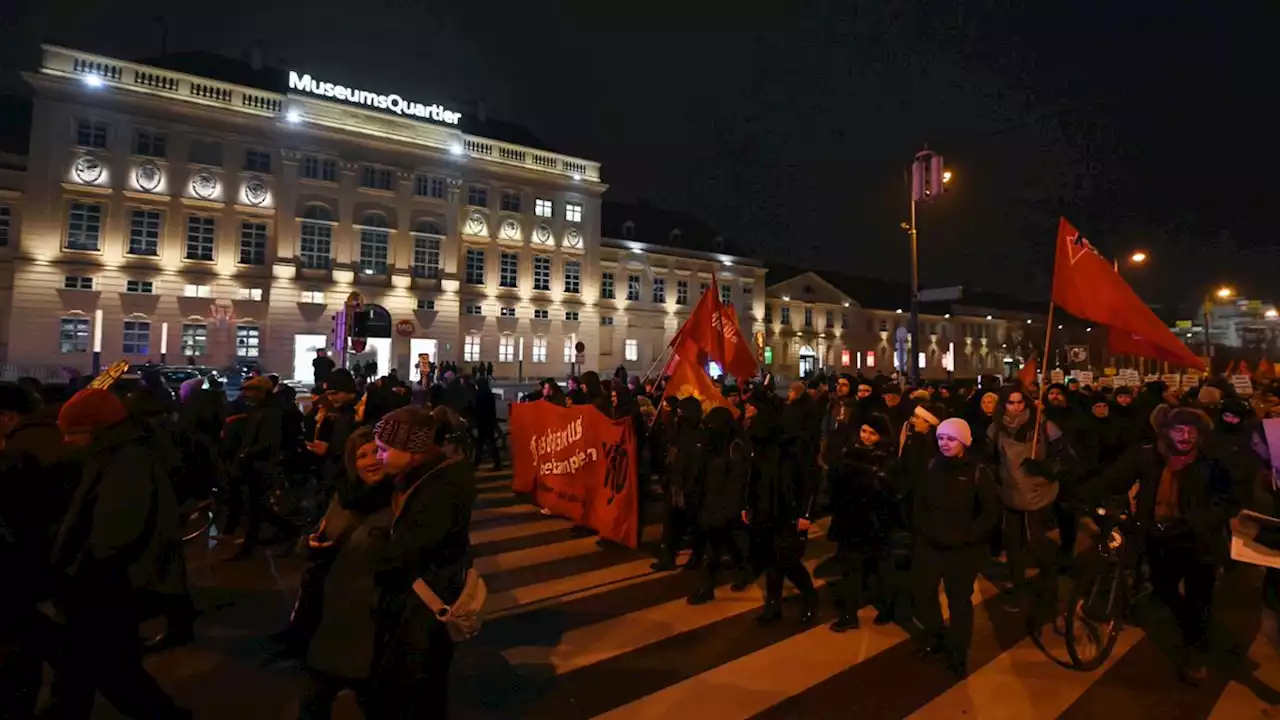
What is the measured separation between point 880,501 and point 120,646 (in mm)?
5020

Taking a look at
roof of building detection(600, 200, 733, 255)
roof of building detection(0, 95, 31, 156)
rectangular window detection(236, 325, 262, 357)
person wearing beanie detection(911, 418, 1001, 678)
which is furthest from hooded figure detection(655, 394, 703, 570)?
roof of building detection(600, 200, 733, 255)

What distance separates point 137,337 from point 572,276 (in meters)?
25.1

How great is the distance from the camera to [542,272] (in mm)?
45656

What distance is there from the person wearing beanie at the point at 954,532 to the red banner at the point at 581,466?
10.9 feet

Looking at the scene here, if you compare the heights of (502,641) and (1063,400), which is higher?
(1063,400)

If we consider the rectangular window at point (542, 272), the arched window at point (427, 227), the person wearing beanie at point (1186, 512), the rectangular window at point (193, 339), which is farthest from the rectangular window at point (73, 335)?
the person wearing beanie at point (1186, 512)

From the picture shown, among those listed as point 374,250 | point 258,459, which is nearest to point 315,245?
point 374,250

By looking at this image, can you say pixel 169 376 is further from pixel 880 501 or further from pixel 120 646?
pixel 880 501

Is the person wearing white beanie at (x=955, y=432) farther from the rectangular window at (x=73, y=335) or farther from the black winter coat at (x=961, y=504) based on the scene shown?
the rectangular window at (x=73, y=335)

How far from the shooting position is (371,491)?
9.56 ft

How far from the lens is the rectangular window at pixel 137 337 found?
1266 inches

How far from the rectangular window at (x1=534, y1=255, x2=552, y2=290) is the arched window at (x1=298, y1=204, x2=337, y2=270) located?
13.0 meters

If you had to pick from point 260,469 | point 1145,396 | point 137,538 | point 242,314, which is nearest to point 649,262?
point 242,314

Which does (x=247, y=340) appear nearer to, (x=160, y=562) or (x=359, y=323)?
(x=359, y=323)
